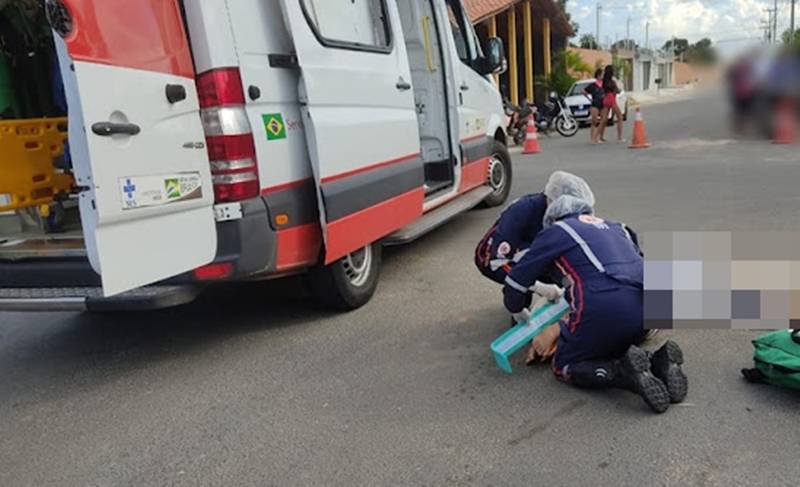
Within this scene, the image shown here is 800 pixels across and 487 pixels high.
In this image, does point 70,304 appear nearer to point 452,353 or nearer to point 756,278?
point 452,353

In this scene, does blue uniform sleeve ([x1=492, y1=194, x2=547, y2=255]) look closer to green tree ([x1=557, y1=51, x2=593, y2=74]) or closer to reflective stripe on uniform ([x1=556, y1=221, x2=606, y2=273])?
reflective stripe on uniform ([x1=556, y1=221, x2=606, y2=273])

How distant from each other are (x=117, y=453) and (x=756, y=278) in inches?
114

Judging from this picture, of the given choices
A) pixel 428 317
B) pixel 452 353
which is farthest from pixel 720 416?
pixel 428 317

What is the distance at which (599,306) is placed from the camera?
3.23m

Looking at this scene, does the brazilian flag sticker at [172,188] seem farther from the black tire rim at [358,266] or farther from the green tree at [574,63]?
the green tree at [574,63]

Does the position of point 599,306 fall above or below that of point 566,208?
below

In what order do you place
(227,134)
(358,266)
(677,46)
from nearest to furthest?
(677,46) < (227,134) < (358,266)

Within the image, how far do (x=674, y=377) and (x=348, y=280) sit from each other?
2.15m

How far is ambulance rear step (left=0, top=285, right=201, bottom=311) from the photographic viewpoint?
3.49 meters

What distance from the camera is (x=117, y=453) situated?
120 inches

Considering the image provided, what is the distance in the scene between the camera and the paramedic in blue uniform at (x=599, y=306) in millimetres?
3160

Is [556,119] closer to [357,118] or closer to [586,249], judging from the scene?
[357,118]

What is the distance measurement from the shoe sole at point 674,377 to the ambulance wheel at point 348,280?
206 centimetres

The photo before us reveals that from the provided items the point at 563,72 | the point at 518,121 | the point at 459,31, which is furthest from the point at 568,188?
the point at 563,72
